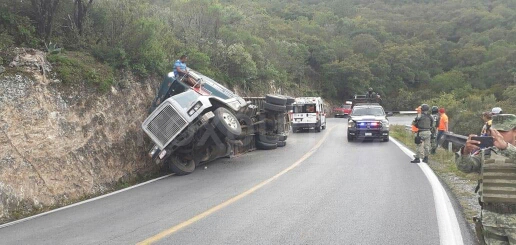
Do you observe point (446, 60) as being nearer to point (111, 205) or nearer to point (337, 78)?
point (337, 78)

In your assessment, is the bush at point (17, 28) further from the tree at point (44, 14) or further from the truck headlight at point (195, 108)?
the truck headlight at point (195, 108)

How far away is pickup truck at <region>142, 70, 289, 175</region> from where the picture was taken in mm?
10719

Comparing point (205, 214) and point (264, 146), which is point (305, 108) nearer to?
point (264, 146)

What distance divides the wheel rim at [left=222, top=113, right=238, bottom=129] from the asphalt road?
1.27 meters

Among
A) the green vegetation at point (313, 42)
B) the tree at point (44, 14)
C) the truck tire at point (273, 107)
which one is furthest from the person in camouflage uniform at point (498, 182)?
the truck tire at point (273, 107)

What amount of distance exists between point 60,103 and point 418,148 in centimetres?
1016

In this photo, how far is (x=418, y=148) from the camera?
13008mm

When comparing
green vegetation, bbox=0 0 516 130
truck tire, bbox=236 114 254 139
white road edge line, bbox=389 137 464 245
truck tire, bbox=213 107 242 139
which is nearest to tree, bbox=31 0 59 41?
green vegetation, bbox=0 0 516 130

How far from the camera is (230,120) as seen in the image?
38.1 feet

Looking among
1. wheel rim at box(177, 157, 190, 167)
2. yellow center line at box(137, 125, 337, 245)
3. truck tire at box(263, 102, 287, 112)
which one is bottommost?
yellow center line at box(137, 125, 337, 245)

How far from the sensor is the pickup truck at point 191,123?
10.7 m

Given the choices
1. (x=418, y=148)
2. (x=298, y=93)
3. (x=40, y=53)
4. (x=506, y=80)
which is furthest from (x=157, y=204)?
(x=506, y=80)

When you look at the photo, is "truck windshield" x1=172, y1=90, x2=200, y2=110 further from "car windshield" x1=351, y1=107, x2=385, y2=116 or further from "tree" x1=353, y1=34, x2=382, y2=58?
"tree" x1=353, y1=34, x2=382, y2=58

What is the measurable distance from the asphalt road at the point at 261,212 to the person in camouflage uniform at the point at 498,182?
5.40 ft
